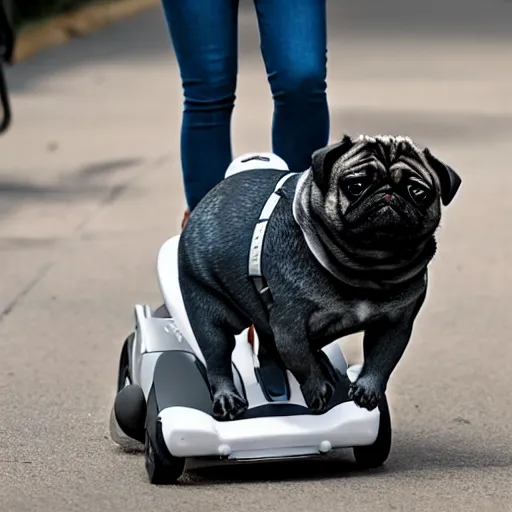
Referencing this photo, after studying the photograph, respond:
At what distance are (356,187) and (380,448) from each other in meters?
0.80

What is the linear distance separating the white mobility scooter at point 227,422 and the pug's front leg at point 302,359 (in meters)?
0.06

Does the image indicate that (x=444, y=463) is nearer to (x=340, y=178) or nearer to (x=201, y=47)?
(x=340, y=178)

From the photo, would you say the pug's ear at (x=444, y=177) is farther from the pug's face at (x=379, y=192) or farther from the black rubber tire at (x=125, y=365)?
the black rubber tire at (x=125, y=365)

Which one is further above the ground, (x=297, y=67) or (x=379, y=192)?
(x=379, y=192)

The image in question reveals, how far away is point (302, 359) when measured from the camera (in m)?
3.88

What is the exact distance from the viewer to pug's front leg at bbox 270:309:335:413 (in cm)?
384

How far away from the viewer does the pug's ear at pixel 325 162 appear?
381 cm

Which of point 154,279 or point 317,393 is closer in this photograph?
point 317,393

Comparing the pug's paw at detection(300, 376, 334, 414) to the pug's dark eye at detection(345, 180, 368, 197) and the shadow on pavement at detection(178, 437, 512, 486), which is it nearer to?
the shadow on pavement at detection(178, 437, 512, 486)

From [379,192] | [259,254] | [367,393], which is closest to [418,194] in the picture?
[379,192]

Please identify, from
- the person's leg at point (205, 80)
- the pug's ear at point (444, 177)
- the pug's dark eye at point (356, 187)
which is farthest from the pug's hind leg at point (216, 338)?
the person's leg at point (205, 80)

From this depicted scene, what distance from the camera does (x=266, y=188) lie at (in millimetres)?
4113

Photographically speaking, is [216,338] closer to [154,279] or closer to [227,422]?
[227,422]

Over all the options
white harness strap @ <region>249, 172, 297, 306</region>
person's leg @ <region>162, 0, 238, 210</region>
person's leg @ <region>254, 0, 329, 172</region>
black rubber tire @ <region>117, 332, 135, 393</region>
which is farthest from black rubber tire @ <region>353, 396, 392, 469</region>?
person's leg @ <region>162, 0, 238, 210</region>
